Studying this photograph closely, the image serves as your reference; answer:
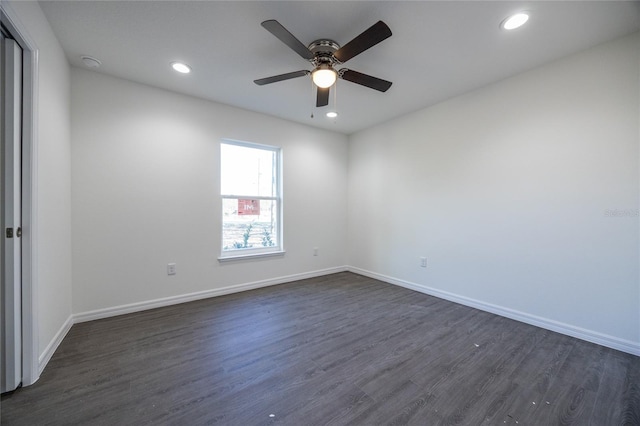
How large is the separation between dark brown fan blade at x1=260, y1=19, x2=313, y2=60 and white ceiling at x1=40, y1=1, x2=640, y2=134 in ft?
0.88

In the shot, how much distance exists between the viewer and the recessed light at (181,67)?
2.56 meters

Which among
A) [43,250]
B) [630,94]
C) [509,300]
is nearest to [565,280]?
[509,300]

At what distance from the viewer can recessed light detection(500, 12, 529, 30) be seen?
1.91m

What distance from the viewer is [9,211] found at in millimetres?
1613

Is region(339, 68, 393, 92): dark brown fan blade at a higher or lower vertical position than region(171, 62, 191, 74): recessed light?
lower

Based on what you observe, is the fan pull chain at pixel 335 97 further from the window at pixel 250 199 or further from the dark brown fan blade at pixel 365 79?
the window at pixel 250 199

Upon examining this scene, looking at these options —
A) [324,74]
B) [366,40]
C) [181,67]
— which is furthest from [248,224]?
[366,40]

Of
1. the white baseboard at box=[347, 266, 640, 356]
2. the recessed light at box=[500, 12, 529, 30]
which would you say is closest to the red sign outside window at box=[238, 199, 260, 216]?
the white baseboard at box=[347, 266, 640, 356]

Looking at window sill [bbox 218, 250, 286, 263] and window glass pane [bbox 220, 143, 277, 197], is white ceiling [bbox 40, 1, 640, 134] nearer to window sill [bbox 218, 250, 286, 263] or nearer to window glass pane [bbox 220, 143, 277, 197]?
window glass pane [bbox 220, 143, 277, 197]

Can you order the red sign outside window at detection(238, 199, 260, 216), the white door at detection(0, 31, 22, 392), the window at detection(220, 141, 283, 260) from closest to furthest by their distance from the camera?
the white door at detection(0, 31, 22, 392) → the window at detection(220, 141, 283, 260) → the red sign outside window at detection(238, 199, 260, 216)

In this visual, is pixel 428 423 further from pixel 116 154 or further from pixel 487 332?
pixel 116 154

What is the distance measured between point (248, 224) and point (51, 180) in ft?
7.09

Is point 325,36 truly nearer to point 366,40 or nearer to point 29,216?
point 366,40

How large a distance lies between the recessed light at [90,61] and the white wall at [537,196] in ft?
12.2
